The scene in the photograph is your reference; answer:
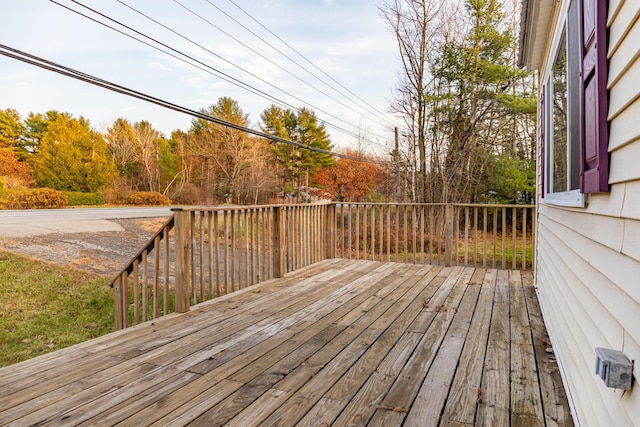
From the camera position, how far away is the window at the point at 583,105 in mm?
1134

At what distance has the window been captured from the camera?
1.13 metres

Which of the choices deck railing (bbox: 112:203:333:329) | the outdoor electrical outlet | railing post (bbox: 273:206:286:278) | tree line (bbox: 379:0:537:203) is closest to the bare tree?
tree line (bbox: 379:0:537:203)

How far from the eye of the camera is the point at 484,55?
10258mm

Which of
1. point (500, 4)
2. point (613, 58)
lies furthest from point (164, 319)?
point (500, 4)

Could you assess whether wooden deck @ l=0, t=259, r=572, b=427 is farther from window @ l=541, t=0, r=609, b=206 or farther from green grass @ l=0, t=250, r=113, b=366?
green grass @ l=0, t=250, r=113, b=366

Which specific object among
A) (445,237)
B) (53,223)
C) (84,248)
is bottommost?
(84,248)

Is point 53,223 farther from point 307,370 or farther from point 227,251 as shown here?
point 307,370

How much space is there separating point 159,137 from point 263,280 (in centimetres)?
2191

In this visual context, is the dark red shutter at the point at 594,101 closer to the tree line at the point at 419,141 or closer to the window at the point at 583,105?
the window at the point at 583,105

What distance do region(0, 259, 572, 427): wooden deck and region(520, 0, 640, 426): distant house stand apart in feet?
1.24

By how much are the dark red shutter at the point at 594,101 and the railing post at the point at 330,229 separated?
4.67 metres

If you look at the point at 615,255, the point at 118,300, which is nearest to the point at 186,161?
the point at 118,300

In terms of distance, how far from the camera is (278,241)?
180 inches

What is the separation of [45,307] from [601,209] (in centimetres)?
794
